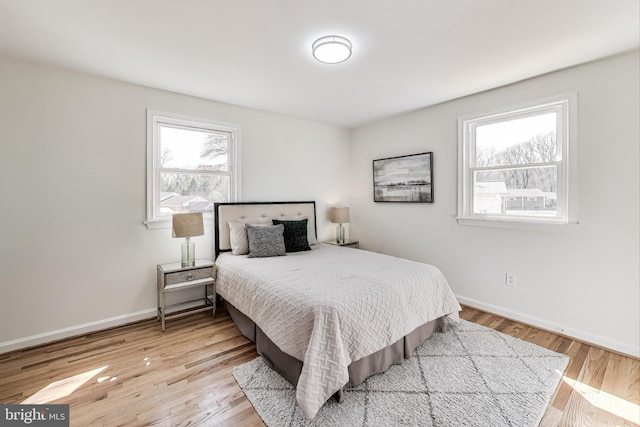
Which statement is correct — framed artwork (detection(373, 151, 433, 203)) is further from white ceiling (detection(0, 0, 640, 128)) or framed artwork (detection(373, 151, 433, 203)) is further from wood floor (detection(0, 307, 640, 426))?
wood floor (detection(0, 307, 640, 426))

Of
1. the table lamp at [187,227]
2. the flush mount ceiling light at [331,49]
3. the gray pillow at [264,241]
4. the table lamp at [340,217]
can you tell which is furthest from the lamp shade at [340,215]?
the flush mount ceiling light at [331,49]

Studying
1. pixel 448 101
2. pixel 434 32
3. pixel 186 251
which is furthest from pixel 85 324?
pixel 448 101

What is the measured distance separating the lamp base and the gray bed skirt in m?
0.90

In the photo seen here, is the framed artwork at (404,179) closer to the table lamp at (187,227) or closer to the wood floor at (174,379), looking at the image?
the wood floor at (174,379)

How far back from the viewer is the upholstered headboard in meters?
3.32

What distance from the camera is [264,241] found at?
3107 millimetres

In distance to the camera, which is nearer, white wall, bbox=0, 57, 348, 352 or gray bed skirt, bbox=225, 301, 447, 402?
gray bed skirt, bbox=225, 301, 447, 402

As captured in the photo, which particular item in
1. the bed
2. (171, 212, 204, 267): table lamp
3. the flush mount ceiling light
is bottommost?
the bed

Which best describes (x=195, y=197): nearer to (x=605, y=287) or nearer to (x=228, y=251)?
(x=228, y=251)

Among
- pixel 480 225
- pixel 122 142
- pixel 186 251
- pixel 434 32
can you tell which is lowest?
pixel 186 251

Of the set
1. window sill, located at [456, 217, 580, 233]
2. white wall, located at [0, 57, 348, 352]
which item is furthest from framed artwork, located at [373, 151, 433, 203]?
white wall, located at [0, 57, 348, 352]

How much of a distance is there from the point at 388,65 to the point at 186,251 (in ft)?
9.11

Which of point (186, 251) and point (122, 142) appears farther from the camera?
point (186, 251)

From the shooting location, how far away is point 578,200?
98.7 inches
